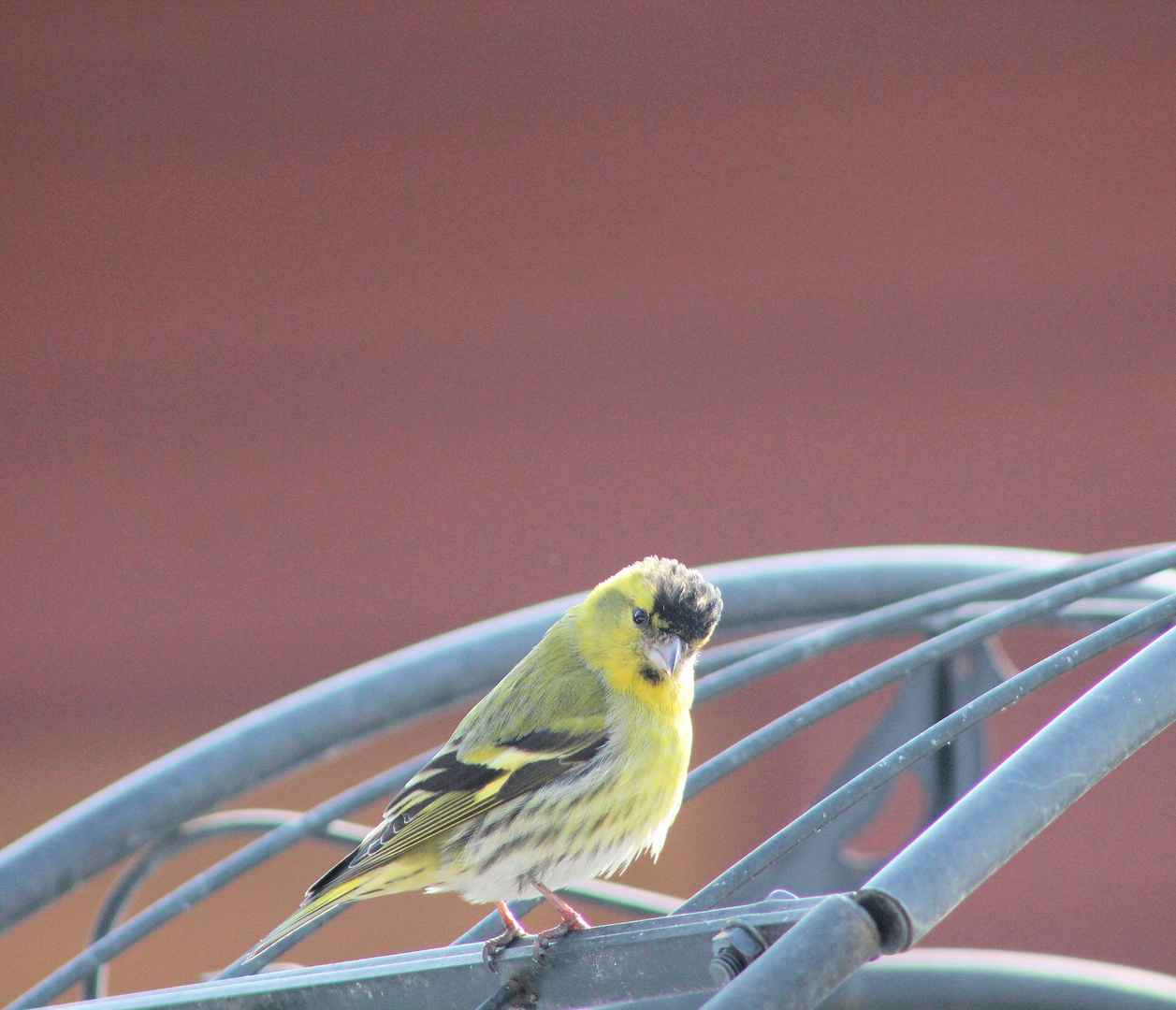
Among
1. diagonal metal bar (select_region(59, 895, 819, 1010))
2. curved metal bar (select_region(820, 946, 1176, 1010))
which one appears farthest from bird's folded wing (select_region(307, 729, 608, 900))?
curved metal bar (select_region(820, 946, 1176, 1010))

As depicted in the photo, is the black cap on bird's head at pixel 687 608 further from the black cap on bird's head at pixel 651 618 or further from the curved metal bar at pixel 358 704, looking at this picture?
the curved metal bar at pixel 358 704

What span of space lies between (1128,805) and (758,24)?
3.36m

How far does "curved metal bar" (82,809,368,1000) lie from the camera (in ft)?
6.61

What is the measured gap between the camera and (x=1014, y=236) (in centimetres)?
473

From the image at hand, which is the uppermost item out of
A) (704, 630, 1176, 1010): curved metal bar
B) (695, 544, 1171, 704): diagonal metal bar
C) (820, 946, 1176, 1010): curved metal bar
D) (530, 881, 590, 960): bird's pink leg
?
(695, 544, 1171, 704): diagonal metal bar

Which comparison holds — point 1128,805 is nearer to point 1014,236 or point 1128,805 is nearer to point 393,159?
point 1014,236

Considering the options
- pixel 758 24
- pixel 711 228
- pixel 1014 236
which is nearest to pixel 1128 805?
pixel 1014 236

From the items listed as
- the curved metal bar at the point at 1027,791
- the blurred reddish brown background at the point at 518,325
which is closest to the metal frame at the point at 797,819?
the curved metal bar at the point at 1027,791

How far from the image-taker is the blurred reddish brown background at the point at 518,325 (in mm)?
4688

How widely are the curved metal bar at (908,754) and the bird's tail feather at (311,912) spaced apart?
51 cm

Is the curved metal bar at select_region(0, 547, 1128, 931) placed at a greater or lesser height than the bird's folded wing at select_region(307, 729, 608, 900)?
greater

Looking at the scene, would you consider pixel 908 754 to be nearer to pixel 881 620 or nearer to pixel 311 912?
pixel 881 620

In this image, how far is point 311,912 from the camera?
165 centimetres

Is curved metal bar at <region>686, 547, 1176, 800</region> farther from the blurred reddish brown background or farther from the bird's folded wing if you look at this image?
the blurred reddish brown background
